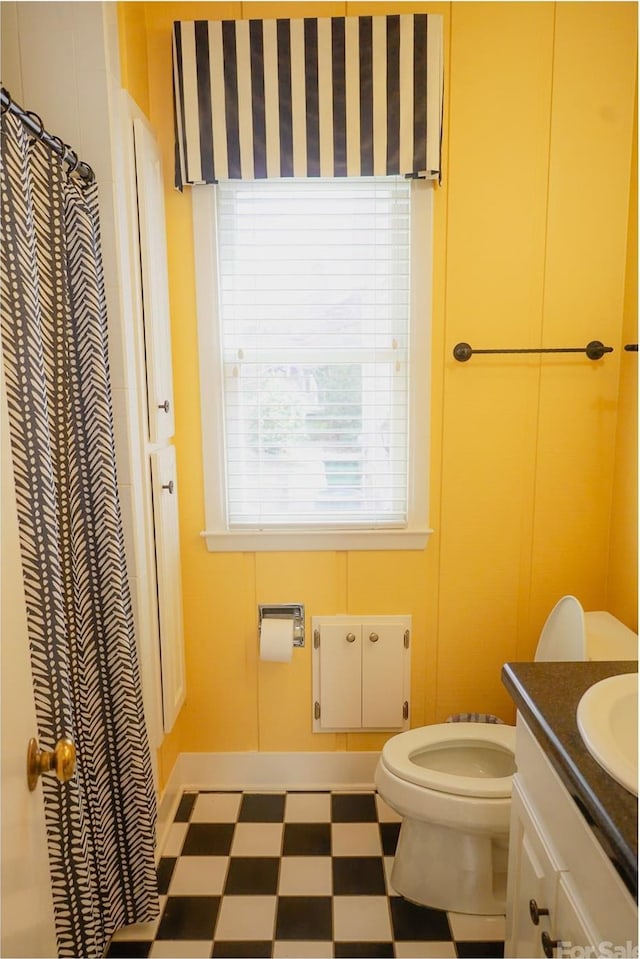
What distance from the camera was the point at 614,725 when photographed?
→ 1077mm

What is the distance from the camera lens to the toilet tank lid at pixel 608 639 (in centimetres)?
177

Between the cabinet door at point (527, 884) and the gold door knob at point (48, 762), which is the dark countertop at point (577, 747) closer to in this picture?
the cabinet door at point (527, 884)

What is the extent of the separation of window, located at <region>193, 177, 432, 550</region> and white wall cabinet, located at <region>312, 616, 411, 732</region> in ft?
0.93

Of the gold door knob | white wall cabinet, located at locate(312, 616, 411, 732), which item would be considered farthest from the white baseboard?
the gold door knob

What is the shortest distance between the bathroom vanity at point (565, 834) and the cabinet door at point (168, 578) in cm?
106

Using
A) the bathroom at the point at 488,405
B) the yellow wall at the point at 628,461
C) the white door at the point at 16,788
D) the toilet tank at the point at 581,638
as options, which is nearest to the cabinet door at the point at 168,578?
the bathroom at the point at 488,405

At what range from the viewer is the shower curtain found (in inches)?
44.2

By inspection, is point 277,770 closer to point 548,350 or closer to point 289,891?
point 289,891

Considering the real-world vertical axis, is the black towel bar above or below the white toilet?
above

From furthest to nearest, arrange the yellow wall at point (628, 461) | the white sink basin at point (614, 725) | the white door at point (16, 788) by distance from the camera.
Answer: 1. the yellow wall at point (628, 461)
2. the white sink basin at point (614, 725)
3. the white door at point (16, 788)

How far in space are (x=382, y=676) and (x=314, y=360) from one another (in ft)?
3.58

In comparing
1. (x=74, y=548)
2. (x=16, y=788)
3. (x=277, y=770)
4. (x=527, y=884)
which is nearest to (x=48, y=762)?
(x=16, y=788)

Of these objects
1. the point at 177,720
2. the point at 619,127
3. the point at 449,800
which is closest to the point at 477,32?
the point at 619,127

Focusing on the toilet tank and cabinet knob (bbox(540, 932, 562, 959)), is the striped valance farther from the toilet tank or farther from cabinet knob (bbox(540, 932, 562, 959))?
cabinet knob (bbox(540, 932, 562, 959))
